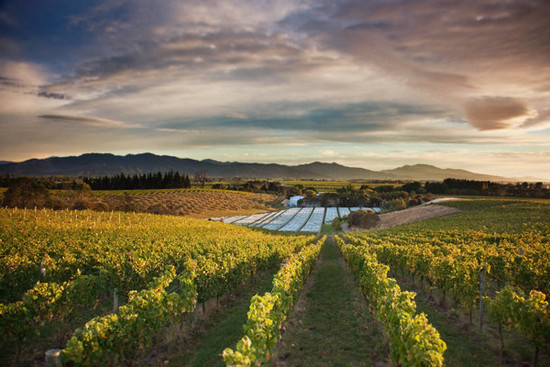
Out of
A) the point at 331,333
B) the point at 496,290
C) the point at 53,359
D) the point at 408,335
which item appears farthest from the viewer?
the point at 496,290

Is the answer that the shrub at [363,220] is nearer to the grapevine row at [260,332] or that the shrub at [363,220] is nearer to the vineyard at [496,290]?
the vineyard at [496,290]

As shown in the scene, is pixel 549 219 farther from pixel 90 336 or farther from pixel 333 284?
pixel 90 336

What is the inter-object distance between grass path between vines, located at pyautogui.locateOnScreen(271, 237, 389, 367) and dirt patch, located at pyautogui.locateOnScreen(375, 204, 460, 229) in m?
52.2

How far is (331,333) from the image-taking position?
420 inches

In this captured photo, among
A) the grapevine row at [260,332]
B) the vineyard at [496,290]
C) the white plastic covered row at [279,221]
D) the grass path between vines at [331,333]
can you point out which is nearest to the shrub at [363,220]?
the white plastic covered row at [279,221]

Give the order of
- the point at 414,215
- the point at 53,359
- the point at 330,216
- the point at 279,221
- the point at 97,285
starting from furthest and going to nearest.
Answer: the point at 330,216, the point at 279,221, the point at 414,215, the point at 97,285, the point at 53,359

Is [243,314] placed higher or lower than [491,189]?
lower

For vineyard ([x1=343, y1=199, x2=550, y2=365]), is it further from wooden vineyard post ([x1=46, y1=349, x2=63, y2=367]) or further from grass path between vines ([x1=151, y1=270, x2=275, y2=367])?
wooden vineyard post ([x1=46, y1=349, x2=63, y2=367])

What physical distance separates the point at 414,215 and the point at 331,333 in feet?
204

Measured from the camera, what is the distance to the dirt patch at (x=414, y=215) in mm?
62562

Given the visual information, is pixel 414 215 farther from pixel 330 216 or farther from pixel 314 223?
pixel 330 216

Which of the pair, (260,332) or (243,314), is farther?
(243,314)

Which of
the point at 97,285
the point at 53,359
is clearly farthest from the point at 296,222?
the point at 53,359

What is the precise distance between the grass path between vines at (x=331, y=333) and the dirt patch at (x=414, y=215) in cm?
5221
